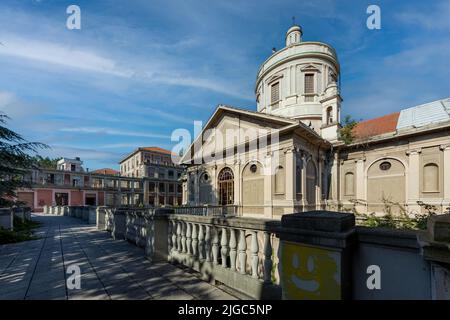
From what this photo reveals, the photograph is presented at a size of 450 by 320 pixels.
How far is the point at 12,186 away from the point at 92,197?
121 ft

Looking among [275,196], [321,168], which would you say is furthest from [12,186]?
[321,168]

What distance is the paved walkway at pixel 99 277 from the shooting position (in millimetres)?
3260

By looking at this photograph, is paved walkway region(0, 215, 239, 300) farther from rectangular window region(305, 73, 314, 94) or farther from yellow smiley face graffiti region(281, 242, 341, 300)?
rectangular window region(305, 73, 314, 94)

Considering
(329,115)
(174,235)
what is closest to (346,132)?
(329,115)

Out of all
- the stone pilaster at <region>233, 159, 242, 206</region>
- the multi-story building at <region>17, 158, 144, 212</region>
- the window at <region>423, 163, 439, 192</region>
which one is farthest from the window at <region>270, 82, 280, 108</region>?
the multi-story building at <region>17, 158, 144, 212</region>

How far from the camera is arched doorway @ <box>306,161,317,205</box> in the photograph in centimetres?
1505

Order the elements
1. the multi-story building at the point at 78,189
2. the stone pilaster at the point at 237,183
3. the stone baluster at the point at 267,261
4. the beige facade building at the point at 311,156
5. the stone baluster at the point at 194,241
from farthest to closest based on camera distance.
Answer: the multi-story building at the point at 78,189 → the stone pilaster at the point at 237,183 → the beige facade building at the point at 311,156 → the stone baluster at the point at 194,241 → the stone baluster at the point at 267,261

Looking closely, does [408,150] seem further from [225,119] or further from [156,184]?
[156,184]

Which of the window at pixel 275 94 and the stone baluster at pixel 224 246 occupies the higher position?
the window at pixel 275 94

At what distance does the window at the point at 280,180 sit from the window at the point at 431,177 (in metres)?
9.17

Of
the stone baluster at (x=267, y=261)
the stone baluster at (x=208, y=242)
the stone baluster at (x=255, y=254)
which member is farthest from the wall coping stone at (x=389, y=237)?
the stone baluster at (x=208, y=242)

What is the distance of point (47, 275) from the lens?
414 cm

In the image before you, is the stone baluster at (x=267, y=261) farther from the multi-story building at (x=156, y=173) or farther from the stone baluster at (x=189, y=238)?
the multi-story building at (x=156, y=173)
